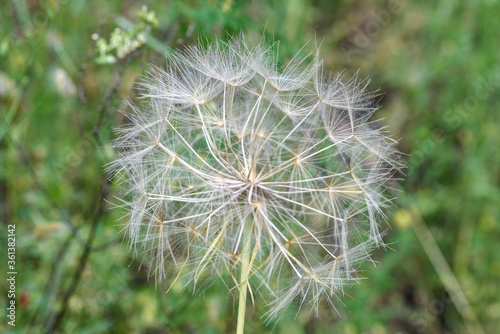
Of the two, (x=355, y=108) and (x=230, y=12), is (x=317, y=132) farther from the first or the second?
(x=230, y=12)

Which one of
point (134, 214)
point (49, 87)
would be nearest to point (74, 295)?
point (134, 214)

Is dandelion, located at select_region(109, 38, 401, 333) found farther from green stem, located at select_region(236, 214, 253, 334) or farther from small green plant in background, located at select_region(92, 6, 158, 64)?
small green plant in background, located at select_region(92, 6, 158, 64)

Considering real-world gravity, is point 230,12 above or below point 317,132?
above

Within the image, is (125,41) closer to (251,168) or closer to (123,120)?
(123,120)

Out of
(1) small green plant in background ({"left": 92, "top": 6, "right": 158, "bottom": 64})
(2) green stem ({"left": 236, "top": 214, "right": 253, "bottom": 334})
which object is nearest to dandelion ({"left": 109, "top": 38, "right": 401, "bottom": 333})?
(2) green stem ({"left": 236, "top": 214, "right": 253, "bottom": 334})

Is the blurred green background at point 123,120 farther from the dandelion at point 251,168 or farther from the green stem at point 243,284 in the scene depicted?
the green stem at point 243,284

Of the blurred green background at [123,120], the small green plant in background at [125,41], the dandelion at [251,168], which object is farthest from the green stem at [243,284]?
the small green plant in background at [125,41]
